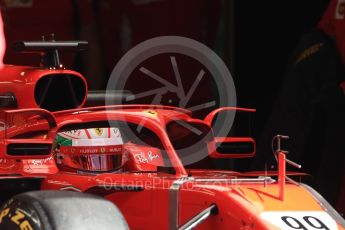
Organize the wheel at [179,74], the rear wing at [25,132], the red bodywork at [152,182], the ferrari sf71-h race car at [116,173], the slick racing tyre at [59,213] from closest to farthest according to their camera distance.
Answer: the slick racing tyre at [59,213] → the ferrari sf71-h race car at [116,173] → the red bodywork at [152,182] → the rear wing at [25,132] → the wheel at [179,74]

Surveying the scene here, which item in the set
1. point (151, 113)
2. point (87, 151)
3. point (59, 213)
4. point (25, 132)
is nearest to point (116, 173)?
point (87, 151)

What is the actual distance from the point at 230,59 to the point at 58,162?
2.30 meters

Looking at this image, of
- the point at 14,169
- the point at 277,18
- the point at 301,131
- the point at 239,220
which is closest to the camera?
the point at 239,220

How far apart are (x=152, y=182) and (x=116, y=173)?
1.32 ft

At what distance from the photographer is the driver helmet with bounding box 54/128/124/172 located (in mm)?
4016

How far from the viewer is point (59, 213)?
3.04 meters

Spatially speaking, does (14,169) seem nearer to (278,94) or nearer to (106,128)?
(106,128)

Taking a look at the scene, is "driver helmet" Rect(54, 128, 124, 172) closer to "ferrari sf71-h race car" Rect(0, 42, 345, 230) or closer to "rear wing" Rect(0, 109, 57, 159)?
"ferrari sf71-h race car" Rect(0, 42, 345, 230)

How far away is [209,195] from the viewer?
11.1 ft

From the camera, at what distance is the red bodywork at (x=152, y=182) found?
11.0 ft

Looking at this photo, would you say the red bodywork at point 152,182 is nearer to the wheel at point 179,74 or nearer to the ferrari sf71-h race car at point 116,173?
the ferrari sf71-h race car at point 116,173

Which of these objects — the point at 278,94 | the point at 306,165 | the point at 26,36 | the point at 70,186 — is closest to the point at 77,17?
the point at 26,36

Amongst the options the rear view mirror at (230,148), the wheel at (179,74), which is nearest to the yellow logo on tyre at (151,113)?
the rear view mirror at (230,148)

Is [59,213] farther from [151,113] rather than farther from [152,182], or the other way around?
[151,113]
